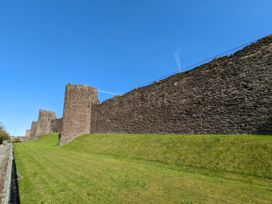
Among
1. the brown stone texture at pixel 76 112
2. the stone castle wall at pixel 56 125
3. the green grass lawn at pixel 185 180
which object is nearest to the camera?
the green grass lawn at pixel 185 180

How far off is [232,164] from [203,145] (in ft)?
7.58

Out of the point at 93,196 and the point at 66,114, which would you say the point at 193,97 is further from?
the point at 66,114

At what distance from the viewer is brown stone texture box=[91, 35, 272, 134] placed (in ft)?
33.6

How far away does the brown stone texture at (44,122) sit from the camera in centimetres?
4738

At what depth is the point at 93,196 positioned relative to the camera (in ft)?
17.6

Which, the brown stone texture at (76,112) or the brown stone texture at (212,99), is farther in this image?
the brown stone texture at (76,112)

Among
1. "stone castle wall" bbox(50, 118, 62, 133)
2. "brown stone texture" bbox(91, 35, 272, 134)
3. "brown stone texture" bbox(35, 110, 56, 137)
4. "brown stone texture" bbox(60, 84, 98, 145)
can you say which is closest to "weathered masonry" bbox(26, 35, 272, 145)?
"brown stone texture" bbox(91, 35, 272, 134)

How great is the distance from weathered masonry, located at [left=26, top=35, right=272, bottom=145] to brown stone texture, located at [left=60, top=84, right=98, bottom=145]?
6.52 meters

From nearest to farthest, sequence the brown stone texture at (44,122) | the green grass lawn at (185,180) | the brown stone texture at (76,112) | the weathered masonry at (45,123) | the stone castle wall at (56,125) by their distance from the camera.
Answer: the green grass lawn at (185,180)
the brown stone texture at (76,112)
the stone castle wall at (56,125)
the weathered masonry at (45,123)
the brown stone texture at (44,122)

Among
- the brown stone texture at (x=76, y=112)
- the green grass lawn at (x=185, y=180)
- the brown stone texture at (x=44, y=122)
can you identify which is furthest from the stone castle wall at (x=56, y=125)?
the green grass lawn at (x=185, y=180)

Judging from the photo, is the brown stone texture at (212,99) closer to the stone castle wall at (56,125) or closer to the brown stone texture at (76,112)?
the brown stone texture at (76,112)

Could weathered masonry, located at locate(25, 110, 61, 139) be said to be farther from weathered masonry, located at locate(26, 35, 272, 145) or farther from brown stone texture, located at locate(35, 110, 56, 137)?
weathered masonry, located at locate(26, 35, 272, 145)

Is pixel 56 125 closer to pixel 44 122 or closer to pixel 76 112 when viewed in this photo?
pixel 44 122

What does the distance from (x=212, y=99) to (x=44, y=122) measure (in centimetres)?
4527
